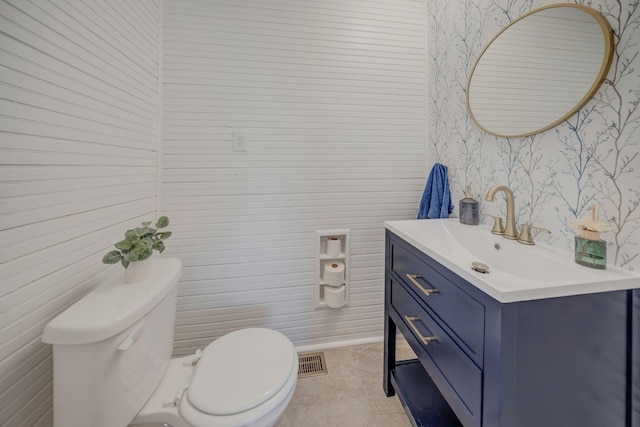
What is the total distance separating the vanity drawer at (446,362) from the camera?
0.66 metres

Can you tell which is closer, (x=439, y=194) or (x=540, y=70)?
(x=540, y=70)

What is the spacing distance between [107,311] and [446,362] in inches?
39.8

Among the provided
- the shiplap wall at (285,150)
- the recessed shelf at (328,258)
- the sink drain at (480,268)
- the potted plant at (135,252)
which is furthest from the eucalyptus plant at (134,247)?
the sink drain at (480,268)

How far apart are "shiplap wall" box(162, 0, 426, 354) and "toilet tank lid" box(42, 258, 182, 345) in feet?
1.98

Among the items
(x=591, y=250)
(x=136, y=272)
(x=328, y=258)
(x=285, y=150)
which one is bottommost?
(x=328, y=258)

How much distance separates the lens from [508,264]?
3.02ft

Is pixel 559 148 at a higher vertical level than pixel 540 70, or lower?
lower

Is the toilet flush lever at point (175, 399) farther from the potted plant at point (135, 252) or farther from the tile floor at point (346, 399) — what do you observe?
the tile floor at point (346, 399)

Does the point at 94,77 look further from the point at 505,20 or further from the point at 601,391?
the point at 601,391

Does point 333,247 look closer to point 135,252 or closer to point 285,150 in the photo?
point 285,150

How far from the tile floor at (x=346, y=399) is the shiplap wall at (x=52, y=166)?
96cm

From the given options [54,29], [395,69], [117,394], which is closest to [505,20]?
[395,69]

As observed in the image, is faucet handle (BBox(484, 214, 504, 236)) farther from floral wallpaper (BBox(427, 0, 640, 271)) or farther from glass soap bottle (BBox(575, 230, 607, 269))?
glass soap bottle (BBox(575, 230, 607, 269))

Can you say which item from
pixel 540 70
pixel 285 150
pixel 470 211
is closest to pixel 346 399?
pixel 470 211
